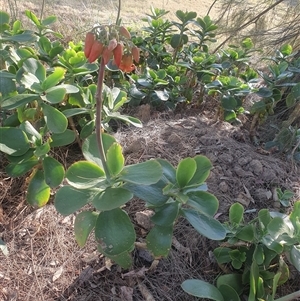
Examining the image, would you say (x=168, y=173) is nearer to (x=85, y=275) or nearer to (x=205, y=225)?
(x=205, y=225)

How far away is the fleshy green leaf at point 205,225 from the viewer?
1105 millimetres

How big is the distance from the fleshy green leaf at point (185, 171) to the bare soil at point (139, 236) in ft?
1.00

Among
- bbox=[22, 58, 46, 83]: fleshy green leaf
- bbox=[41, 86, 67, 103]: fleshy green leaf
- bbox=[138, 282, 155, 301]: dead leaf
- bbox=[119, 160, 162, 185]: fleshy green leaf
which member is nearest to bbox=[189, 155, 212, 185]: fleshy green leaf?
bbox=[119, 160, 162, 185]: fleshy green leaf

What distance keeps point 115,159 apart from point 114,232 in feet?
0.69

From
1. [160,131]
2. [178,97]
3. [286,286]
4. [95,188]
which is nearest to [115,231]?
[95,188]

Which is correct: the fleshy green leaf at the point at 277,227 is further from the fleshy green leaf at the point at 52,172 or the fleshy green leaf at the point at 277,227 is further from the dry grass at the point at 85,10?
the dry grass at the point at 85,10

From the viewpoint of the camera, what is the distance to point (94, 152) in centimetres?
125

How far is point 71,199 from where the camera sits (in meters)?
1.09

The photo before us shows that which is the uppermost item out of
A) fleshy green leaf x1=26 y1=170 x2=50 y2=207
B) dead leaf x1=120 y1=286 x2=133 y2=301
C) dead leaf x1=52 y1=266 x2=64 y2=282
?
fleshy green leaf x1=26 y1=170 x2=50 y2=207

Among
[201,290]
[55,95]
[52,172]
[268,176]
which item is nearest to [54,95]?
[55,95]

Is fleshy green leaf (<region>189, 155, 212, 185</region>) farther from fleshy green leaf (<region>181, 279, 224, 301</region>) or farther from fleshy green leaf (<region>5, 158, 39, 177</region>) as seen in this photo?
fleshy green leaf (<region>5, 158, 39, 177</region>)

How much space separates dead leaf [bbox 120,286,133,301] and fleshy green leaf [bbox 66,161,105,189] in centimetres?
39

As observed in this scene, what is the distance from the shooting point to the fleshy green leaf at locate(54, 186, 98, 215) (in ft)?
3.50

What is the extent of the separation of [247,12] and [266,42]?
0.47 metres
